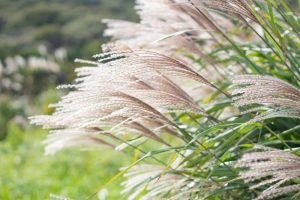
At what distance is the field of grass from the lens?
426cm

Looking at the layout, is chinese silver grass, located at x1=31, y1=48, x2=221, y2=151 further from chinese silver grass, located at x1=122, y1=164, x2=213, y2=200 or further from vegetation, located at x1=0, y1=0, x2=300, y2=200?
chinese silver grass, located at x1=122, y1=164, x2=213, y2=200

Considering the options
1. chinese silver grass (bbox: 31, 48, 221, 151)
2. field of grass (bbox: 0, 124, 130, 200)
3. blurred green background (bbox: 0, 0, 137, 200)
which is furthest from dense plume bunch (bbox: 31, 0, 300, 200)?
field of grass (bbox: 0, 124, 130, 200)

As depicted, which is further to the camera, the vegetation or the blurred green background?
the blurred green background

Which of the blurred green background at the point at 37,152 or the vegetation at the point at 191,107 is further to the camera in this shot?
the blurred green background at the point at 37,152

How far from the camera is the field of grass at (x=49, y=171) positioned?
426 centimetres

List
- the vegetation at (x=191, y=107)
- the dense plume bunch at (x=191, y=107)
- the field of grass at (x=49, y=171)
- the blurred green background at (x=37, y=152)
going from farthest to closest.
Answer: the blurred green background at (x=37, y=152) < the field of grass at (x=49, y=171) < the vegetation at (x=191, y=107) < the dense plume bunch at (x=191, y=107)

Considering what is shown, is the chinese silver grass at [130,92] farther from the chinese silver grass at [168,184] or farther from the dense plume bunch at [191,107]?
the chinese silver grass at [168,184]

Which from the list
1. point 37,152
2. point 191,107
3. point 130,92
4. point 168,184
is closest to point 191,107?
point 191,107

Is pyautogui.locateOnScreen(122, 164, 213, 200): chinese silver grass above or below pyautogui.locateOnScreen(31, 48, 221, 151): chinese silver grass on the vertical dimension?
below

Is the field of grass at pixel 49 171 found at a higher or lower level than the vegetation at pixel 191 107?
lower

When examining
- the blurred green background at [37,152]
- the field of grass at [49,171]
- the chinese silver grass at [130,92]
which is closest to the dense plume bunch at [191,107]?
the chinese silver grass at [130,92]

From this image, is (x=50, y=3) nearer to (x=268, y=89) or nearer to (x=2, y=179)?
(x=2, y=179)

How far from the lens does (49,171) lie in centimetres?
541

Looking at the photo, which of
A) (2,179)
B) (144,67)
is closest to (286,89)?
(144,67)
